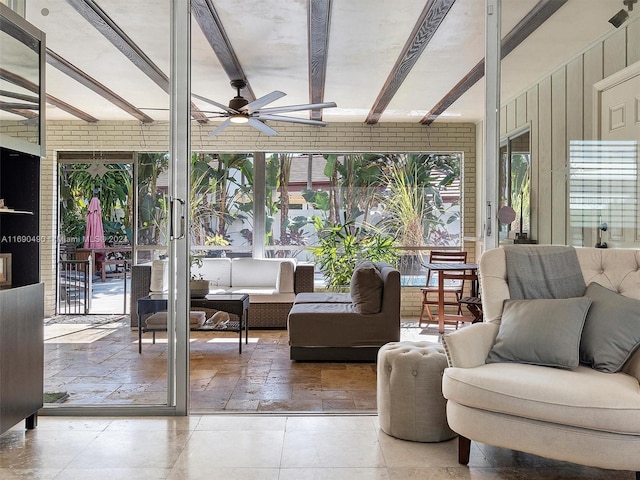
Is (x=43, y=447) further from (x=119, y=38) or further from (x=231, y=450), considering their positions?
(x=119, y=38)

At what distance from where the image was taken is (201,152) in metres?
7.36

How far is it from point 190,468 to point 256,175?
543 centimetres

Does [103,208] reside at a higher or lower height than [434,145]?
lower

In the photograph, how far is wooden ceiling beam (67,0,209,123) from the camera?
3.34 metres

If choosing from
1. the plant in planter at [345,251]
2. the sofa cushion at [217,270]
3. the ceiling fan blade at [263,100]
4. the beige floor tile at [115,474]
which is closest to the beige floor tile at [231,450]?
the beige floor tile at [115,474]

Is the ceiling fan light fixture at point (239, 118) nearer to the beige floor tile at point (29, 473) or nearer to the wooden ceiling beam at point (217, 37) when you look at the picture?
the wooden ceiling beam at point (217, 37)

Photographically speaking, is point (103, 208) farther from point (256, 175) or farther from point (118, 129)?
point (256, 175)

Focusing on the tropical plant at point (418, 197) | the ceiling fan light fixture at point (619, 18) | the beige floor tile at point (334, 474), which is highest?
the ceiling fan light fixture at point (619, 18)

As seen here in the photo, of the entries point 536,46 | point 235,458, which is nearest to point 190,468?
point 235,458

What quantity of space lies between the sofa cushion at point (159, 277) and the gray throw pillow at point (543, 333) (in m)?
1.88

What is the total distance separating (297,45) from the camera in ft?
15.0

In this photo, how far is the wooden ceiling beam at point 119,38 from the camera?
11.0 feet

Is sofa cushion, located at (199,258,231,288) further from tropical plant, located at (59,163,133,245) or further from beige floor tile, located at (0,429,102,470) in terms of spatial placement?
beige floor tile, located at (0,429,102,470)

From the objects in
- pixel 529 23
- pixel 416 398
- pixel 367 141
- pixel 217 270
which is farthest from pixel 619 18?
pixel 217 270
